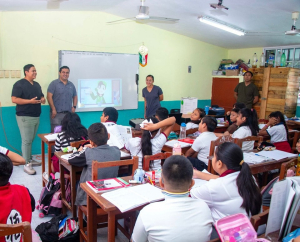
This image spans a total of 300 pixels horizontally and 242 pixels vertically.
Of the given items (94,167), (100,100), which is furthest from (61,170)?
(100,100)

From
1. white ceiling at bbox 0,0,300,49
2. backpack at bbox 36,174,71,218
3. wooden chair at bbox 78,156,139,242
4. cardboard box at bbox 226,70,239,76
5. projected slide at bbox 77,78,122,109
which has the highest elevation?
white ceiling at bbox 0,0,300,49

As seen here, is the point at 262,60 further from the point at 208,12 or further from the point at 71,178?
the point at 71,178

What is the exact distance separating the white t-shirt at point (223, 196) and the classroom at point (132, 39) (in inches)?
58.0

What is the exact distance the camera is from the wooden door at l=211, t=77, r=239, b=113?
759 centimetres

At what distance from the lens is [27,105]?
4.29 metres

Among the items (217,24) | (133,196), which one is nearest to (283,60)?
(217,24)

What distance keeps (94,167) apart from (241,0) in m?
3.38

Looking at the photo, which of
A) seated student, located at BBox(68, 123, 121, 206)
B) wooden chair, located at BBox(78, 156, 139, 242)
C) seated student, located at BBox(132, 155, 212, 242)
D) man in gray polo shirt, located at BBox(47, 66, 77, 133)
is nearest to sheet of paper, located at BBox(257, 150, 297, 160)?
wooden chair, located at BBox(78, 156, 139, 242)

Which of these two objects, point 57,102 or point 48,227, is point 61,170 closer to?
point 48,227

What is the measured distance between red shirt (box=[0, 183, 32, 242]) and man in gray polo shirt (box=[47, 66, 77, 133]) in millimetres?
3398

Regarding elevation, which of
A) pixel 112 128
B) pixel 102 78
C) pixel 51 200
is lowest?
pixel 51 200

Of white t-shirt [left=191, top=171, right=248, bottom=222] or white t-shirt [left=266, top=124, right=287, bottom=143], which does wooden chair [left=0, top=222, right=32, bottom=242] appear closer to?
white t-shirt [left=191, top=171, right=248, bottom=222]

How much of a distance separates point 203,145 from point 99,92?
3.37 meters

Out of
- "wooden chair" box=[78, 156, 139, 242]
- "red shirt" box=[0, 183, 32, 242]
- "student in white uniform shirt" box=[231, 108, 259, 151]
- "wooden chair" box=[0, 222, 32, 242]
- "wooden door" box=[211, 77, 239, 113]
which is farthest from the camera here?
"wooden door" box=[211, 77, 239, 113]
